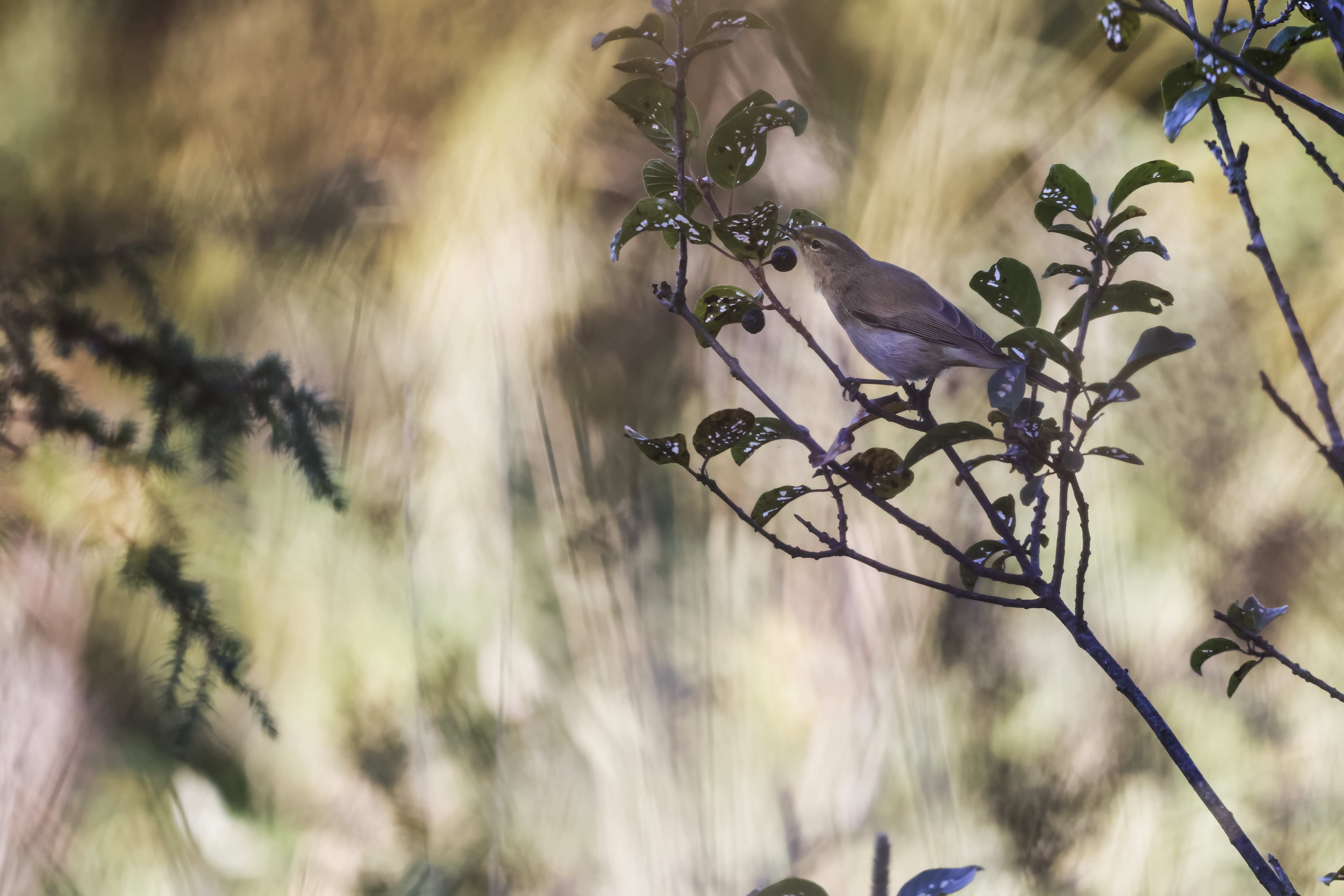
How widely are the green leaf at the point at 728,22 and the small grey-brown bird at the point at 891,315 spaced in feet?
1.02

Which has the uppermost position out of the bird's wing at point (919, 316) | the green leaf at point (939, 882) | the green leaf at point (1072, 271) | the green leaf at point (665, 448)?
the bird's wing at point (919, 316)

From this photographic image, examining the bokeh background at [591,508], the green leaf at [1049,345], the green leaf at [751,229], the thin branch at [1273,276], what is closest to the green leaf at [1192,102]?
the thin branch at [1273,276]

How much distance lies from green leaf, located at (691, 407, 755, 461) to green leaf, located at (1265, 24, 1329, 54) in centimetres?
33

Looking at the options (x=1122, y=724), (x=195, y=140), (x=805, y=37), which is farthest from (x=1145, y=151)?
(x=195, y=140)

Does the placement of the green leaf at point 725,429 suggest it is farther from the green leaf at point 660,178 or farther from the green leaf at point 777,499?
the green leaf at point 660,178

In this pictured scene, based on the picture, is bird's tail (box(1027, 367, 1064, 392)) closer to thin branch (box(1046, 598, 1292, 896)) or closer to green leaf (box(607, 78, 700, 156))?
thin branch (box(1046, 598, 1292, 896))

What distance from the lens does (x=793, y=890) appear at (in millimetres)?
406

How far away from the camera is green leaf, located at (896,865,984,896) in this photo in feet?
1.20

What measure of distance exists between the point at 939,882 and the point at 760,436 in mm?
267

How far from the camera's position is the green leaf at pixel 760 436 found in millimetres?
513

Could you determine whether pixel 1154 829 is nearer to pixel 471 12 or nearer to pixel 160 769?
pixel 160 769

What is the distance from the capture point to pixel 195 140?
1.03 metres

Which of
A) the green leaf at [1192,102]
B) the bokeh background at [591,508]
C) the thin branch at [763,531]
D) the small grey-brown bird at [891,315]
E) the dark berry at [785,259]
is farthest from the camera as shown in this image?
the bokeh background at [591,508]

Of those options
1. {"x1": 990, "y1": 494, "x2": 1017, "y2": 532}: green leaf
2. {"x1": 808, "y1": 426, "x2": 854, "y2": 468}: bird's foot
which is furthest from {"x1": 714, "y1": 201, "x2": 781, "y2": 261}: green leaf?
{"x1": 990, "y1": 494, "x2": 1017, "y2": 532}: green leaf
